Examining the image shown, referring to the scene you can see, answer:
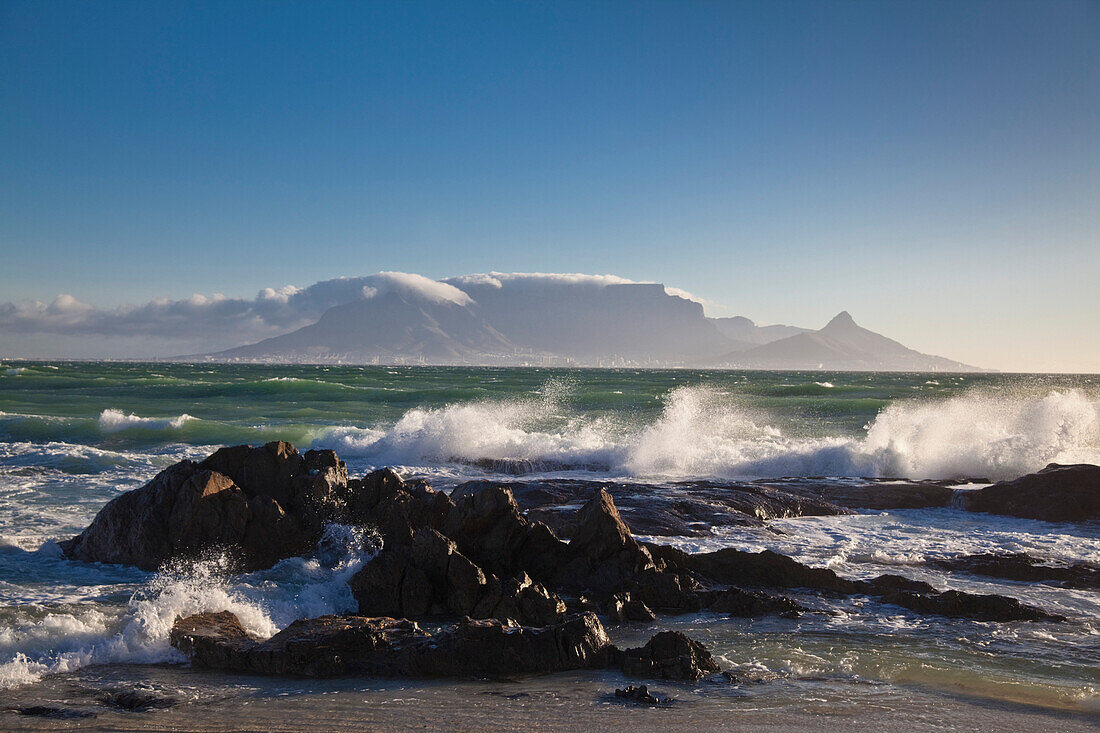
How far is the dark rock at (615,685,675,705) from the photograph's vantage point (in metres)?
5.48

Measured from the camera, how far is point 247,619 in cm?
761

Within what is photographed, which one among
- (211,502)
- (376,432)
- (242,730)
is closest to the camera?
(242,730)

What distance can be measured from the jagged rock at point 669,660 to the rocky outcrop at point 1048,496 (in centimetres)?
1093

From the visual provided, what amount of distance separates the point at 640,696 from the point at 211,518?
6.57m

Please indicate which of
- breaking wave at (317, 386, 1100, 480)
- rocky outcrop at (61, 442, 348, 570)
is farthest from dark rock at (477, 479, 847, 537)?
rocky outcrop at (61, 442, 348, 570)

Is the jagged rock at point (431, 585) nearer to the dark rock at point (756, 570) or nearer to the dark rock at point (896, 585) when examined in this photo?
the dark rock at point (756, 570)

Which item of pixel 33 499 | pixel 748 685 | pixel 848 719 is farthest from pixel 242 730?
pixel 33 499

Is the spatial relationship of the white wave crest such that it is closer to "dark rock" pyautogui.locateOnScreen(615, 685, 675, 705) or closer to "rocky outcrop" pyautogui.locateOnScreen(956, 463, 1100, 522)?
Answer: "rocky outcrop" pyautogui.locateOnScreen(956, 463, 1100, 522)

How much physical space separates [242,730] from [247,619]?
2865 millimetres

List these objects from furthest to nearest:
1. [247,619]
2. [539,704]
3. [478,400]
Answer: [478,400]
[247,619]
[539,704]

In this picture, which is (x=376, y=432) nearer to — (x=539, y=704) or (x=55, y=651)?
(x=55, y=651)

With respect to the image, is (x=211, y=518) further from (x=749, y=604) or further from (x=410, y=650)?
(x=749, y=604)

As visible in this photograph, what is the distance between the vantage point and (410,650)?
20.5 ft

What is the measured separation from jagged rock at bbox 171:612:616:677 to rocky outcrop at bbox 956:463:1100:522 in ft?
37.9
